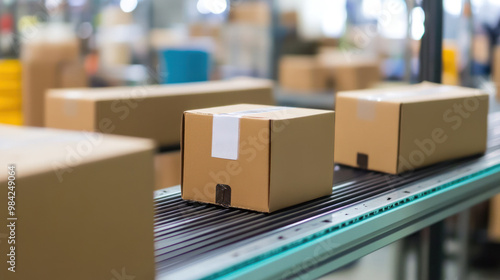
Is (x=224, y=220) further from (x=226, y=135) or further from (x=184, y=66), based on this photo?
(x=184, y=66)

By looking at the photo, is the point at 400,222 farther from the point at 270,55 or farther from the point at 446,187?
the point at 270,55

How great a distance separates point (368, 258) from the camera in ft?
11.2

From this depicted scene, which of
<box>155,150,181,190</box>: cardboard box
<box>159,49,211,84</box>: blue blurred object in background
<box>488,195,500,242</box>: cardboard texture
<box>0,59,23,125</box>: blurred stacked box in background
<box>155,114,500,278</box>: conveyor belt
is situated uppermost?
<box>159,49,211,84</box>: blue blurred object in background

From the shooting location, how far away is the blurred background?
3.05 metres

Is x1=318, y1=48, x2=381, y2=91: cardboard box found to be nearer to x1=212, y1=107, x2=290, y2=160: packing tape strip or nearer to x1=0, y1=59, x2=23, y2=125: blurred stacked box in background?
x1=0, y1=59, x2=23, y2=125: blurred stacked box in background

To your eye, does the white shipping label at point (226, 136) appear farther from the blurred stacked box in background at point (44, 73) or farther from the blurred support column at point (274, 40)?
the blurred support column at point (274, 40)

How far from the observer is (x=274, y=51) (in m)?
4.97

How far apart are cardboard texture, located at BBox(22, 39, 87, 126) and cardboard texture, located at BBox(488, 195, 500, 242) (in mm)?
2489

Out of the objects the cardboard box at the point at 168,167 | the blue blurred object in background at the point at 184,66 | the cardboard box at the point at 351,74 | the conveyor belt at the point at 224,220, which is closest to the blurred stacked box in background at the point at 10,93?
the blue blurred object in background at the point at 184,66

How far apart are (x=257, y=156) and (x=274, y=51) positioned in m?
3.91

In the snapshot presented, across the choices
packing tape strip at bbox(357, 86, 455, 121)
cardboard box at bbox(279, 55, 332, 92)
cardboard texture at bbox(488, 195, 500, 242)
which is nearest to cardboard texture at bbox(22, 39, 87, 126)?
cardboard box at bbox(279, 55, 332, 92)

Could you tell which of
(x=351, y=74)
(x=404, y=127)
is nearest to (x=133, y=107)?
(x=404, y=127)

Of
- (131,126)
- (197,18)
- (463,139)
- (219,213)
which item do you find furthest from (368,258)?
(197,18)

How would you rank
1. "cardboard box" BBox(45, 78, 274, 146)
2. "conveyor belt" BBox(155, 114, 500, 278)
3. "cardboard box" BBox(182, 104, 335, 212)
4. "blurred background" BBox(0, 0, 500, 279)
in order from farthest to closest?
"blurred background" BBox(0, 0, 500, 279) → "cardboard box" BBox(45, 78, 274, 146) → "cardboard box" BBox(182, 104, 335, 212) → "conveyor belt" BBox(155, 114, 500, 278)
